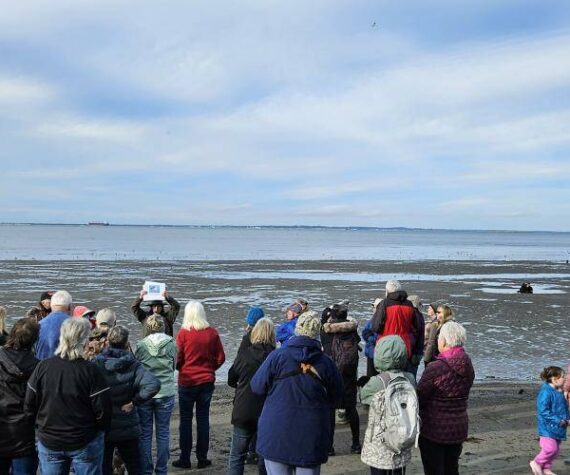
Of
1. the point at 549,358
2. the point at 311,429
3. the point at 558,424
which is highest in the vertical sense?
the point at 311,429

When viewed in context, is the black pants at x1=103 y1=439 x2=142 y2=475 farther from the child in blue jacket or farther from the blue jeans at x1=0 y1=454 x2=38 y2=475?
the child in blue jacket

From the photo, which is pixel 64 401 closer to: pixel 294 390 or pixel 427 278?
pixel 294 390

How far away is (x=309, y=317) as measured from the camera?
191 inches

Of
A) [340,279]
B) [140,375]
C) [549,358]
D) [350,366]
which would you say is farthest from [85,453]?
[340,279]

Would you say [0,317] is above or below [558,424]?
above

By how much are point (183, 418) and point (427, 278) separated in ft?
108

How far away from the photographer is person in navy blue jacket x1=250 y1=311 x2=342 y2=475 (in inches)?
182

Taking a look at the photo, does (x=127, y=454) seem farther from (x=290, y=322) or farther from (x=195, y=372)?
(x=290, y=322)

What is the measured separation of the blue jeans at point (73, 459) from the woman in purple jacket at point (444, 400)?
269cm

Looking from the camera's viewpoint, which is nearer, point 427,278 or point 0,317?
point 0,317

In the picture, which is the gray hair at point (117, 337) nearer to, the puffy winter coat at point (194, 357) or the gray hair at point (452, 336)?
the puffy winter coat at point (194, 357)

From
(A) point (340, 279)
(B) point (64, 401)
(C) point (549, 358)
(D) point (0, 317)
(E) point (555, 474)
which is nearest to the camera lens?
(B) point (64, 401)

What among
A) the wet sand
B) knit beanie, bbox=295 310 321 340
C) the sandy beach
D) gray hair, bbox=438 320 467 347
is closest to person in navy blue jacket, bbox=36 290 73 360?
the sandy beach

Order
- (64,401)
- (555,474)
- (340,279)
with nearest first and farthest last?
(64,401)
(555,474)
(340,279)
